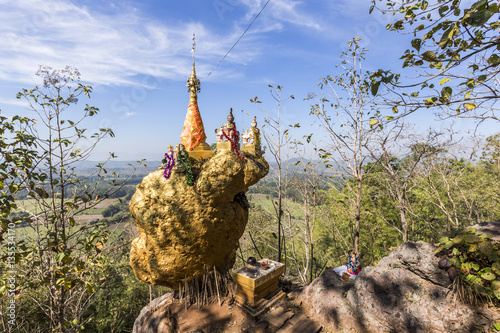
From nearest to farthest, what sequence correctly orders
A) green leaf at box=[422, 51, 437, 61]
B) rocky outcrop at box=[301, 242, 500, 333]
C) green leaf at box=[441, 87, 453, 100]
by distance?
green leaf at box=[441, 87, 453, 100]
green leaf at box=[422, 51, 437, 61]
rocky outcrop at box=[301, 242, 500, 333]

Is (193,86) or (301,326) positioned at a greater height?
(193,86)

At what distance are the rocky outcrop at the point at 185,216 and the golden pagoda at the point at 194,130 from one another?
69 cm

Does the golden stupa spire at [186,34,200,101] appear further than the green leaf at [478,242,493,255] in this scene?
Yes

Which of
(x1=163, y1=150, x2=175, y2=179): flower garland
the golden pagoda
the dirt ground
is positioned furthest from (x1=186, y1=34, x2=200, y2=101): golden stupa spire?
the dirt ground

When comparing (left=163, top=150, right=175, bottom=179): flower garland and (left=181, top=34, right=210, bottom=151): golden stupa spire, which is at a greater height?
(left=181, top=34, right=210, bottom=151): golden stupa spire

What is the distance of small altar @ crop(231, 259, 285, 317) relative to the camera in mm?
5996

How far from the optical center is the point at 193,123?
6488 mm

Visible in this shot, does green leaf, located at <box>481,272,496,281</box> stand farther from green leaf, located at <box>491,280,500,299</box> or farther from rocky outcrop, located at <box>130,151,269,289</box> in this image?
rocky outcrop, located at <box>130,151,269,289</box>

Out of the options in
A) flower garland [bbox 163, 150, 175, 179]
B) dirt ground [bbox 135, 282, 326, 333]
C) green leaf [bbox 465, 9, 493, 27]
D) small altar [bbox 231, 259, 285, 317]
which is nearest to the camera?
green leaf [bbox 465, 9, 493, 27]

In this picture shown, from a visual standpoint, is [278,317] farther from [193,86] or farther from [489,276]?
[193,86]

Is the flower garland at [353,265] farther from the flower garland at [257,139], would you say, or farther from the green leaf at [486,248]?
the flower garland at [257,139]

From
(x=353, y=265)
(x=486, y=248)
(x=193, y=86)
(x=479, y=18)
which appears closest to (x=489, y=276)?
(x=486, y=248)

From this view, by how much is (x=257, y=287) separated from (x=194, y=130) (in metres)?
5.19

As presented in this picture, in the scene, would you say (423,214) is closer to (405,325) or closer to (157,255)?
(405,325)
